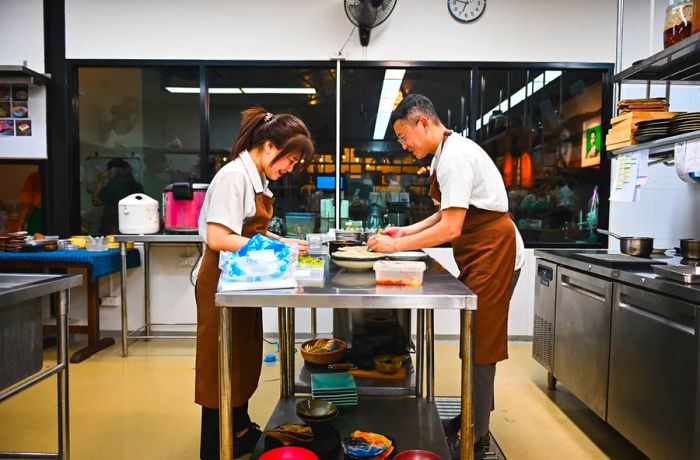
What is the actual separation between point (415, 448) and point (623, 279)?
121 cm

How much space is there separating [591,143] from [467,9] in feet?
5.02

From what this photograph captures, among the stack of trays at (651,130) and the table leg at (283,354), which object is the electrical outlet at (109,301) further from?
the stack of trays at (651,130)

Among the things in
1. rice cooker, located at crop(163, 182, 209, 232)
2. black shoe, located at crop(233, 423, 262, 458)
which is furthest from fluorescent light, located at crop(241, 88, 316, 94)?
black shoe, located at crop(233, 423, 262, 458)

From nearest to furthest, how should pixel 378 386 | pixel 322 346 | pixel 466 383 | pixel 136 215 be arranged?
pixel 466 383, pixel 378 386, pixel 322 346, pixel 136 215

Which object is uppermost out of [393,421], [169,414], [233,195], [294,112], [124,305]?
[294,112]

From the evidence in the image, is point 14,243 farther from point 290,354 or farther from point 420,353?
point 420,353

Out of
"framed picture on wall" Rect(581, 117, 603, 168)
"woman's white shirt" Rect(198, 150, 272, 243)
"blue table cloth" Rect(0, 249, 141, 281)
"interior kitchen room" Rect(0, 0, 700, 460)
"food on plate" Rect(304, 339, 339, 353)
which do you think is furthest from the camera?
"framed picture on wall" Rect(581, 117, 603, 168)

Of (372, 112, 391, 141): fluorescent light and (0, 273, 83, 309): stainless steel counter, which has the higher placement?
(372, 112, 391, 141): fluorescent light

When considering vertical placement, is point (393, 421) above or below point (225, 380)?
below

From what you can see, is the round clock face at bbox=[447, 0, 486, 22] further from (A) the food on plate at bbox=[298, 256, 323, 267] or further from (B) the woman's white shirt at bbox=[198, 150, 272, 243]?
(A) the food on plate at bbox=[298, 256, 323, 267]

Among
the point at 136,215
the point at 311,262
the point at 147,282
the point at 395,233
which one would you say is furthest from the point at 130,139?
the point at 311,262

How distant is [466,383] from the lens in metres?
1.32

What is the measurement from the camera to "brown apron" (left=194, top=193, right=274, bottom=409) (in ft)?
5.80

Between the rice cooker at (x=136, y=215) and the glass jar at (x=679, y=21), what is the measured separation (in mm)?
3461
